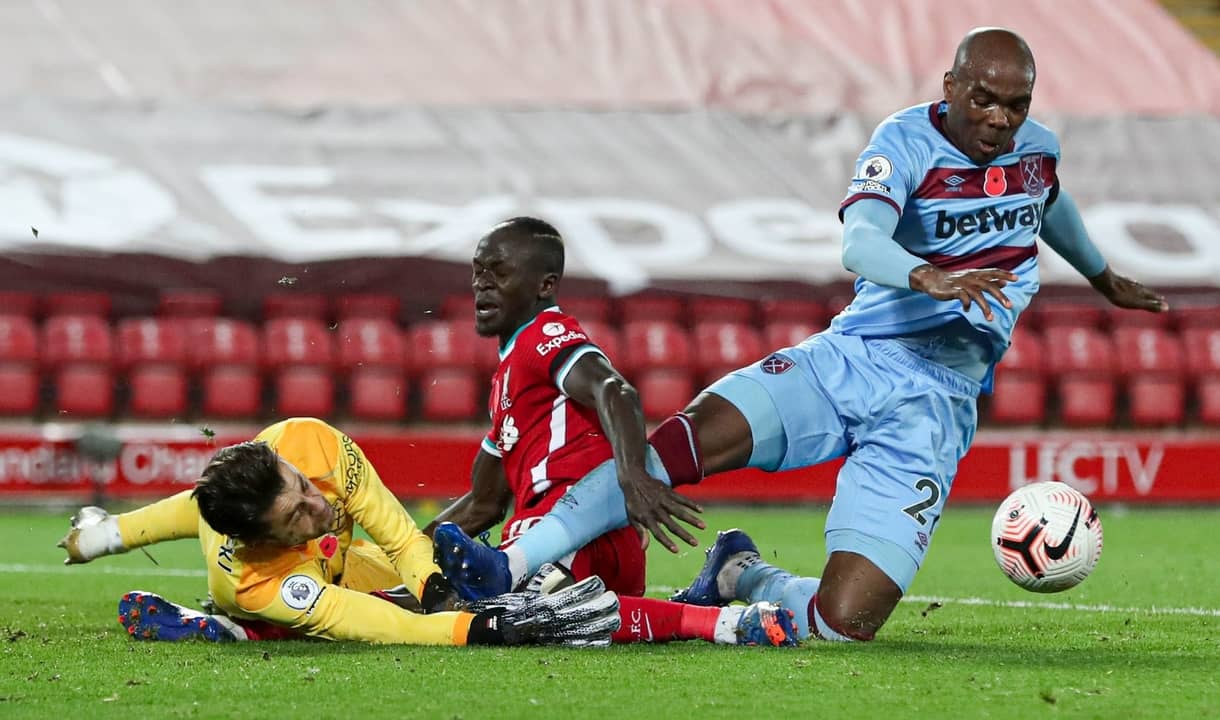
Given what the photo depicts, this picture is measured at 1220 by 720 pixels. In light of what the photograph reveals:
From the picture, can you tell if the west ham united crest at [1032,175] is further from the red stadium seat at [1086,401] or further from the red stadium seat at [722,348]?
the red stadium seat at [1086,401]

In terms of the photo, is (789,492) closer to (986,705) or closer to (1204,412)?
(1204,412)

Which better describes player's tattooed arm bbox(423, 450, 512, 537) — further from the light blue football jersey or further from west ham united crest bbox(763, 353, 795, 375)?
the light blue football jersey

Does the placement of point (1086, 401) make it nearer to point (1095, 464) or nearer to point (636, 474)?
point (1095, 464)

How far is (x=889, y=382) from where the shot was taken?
480 cm

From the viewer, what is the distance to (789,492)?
11.2 metres

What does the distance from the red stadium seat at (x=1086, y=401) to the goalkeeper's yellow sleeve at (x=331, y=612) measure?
8635 mm

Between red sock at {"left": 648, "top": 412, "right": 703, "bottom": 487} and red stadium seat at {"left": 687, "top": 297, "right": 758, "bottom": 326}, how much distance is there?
8.06m

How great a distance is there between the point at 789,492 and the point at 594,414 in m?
6.65

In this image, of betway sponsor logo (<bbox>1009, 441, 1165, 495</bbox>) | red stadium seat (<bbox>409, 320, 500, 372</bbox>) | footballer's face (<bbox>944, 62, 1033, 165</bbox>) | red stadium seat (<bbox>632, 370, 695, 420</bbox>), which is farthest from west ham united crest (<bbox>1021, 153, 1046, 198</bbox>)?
red stadium seat (<bbox>409, 320, 500, 372</bbox>)

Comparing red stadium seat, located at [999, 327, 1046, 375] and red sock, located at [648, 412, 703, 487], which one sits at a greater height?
red stadium seat, located at [999, 327, 1046, 375]

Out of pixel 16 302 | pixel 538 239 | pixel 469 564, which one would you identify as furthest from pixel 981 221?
pixel 16 302

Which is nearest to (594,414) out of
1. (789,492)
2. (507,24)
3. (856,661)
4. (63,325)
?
(856,661)

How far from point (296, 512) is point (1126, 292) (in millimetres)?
2825

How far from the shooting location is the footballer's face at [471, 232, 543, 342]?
4.74m
